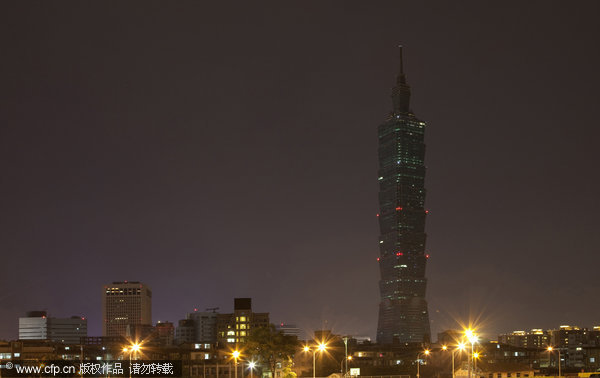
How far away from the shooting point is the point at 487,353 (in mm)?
175500

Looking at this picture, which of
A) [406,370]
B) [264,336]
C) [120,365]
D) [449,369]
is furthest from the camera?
[449,369]

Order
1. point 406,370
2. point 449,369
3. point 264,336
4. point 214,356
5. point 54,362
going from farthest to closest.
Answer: point 449,369, point 406,370, point 214,356, point 264,336, point 54,362

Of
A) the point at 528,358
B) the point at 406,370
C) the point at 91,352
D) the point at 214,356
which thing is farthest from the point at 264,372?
the point at 528,358

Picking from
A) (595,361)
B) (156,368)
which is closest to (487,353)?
(595,361)

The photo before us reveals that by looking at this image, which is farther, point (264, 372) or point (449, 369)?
point (449, 369)

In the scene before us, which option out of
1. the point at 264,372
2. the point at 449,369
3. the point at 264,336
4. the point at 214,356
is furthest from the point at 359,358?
the point at 264,336

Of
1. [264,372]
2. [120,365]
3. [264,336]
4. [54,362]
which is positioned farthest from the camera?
[264,372]

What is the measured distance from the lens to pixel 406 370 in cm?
15475

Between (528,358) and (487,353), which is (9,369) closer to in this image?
(487,353)

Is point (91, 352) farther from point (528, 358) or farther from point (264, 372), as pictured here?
point (528, 358)

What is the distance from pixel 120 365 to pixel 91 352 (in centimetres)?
9482

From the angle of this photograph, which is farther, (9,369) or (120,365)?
(9,369)

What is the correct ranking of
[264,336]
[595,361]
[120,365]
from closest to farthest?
1. [120,365]
2. [264,336]
3. [595,361]

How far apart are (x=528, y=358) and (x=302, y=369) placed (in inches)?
2785
